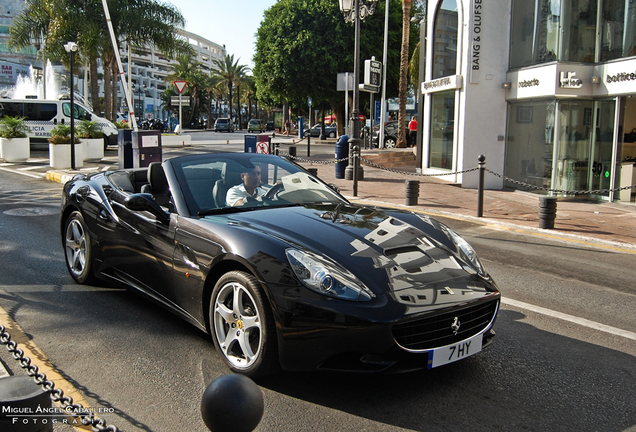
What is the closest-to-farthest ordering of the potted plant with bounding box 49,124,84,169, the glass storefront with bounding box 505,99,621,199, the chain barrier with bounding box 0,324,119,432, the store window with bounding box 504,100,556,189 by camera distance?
1. the chain barrier with bounding box 0,324,119,432
2. the glass storefront with bounding box 505,99,621,199
3. the store window with bounding box 504,100,556,189
4. the potted plant with bounding box 49,124,84,169

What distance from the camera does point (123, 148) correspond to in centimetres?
1622

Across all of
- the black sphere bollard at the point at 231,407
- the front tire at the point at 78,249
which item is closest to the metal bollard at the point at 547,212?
the front tire at the point at 78,249

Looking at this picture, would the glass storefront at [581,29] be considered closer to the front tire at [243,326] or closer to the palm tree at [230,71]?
the front tire at [243,326]

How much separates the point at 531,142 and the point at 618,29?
3.35 metres

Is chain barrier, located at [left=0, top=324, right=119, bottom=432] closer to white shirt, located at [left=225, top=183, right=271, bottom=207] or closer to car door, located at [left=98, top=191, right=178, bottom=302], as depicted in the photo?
car door, located at [left=98, top=191, right=178, bottom=302]

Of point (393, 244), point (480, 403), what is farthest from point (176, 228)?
point (480, 403)

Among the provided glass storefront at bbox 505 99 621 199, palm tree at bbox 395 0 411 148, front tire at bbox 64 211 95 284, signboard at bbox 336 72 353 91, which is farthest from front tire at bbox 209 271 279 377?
palm tree at bbox 395 0 411 148

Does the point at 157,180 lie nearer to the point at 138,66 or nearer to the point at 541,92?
the point at 541,92

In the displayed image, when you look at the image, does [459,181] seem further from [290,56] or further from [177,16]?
[290,56]

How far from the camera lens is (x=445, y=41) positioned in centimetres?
1794

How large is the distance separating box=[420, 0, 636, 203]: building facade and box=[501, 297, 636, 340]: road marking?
8458 millimetres

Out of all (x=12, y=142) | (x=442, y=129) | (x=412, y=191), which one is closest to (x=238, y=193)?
(x=412, y=191)

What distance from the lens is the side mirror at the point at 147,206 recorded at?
430cm

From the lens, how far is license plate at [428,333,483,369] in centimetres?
329
